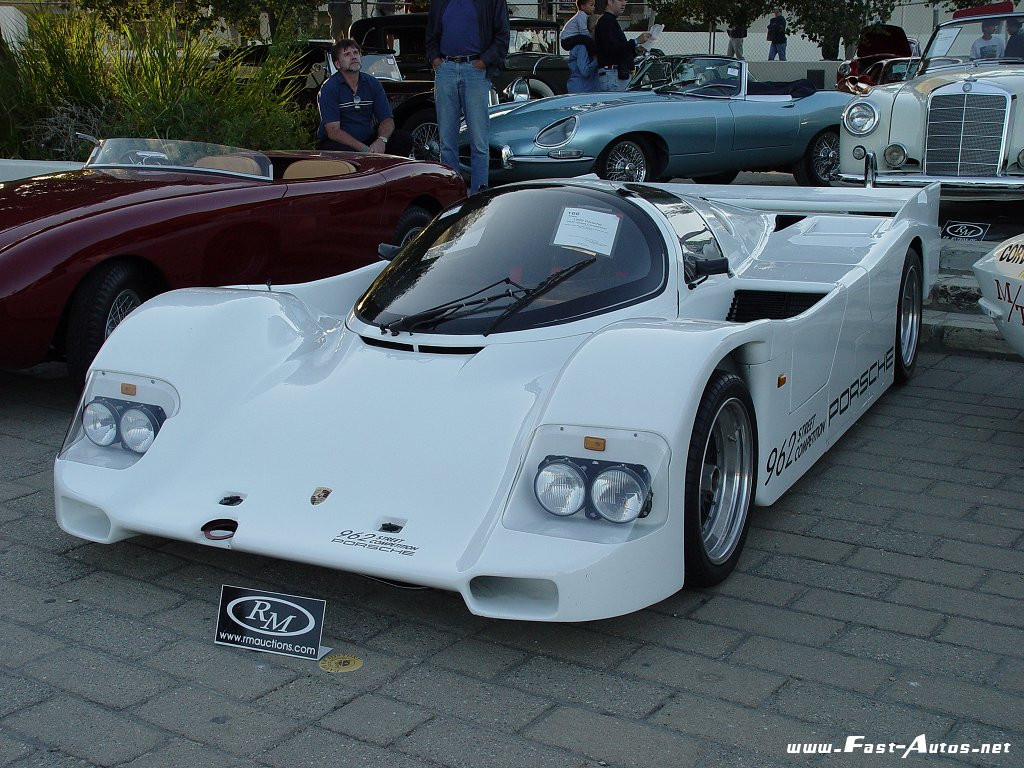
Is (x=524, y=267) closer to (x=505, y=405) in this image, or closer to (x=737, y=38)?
(x=505, y=405)

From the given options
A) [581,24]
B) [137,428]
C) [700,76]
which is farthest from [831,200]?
[581,24]

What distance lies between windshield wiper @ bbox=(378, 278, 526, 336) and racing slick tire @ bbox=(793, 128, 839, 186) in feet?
26.5

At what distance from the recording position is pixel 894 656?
2977mm

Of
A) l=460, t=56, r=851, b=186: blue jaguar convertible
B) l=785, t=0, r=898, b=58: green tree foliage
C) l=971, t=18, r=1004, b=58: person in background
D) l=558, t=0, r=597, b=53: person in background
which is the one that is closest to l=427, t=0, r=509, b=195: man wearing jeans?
l=460, t=56, r=851, b=186: blue jaguar convertible

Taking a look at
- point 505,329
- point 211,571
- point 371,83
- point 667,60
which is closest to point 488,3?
point 371,83

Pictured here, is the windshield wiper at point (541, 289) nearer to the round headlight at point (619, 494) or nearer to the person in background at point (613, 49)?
the round headlight at point (619, 494)

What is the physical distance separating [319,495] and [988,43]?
7.70 metres

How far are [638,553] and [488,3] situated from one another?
22.4 ft

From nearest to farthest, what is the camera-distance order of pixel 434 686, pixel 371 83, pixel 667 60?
pixel 434 686
pixel 371 83
pixel 667 60

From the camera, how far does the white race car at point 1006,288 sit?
4.55 m

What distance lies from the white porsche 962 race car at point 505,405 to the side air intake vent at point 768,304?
0.03 feet

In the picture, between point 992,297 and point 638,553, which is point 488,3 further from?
point 638,553

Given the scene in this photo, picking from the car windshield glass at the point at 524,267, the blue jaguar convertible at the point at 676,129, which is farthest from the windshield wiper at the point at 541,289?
the blue jaguar convertible at the point at 676,129

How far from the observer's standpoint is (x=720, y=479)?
3.46m
